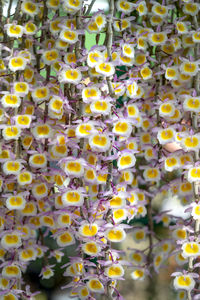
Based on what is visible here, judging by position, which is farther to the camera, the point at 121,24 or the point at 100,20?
the point at 121,24

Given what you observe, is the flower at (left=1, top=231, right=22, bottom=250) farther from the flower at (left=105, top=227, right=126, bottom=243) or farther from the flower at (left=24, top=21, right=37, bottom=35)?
the flower at (left=24, top=21, right=37, bottom=35)

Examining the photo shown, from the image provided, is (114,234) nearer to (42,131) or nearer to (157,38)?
(42,131)

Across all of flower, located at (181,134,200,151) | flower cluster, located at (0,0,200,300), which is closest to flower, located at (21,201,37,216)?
flower cluster, located at (0,0,200,300)

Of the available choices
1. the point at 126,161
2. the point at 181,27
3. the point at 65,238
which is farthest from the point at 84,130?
the point at 181,27

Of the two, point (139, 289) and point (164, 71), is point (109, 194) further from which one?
point (139, 289)

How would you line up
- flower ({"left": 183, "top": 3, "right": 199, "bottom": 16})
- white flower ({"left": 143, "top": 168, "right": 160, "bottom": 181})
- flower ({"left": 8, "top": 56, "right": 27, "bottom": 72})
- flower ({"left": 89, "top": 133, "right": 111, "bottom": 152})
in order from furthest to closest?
white flower ({"left": 143, "top": 168, "right": 160, "bottom": 181}), flower ({"left": 183, "top": 3, "right": 199, "bottom": 16}), flower ({"left": 8, "top": 56, "right": 27, "bottom": 72}), flower ({"left": 89, "top": 133, "right": 111, "bottom": 152})

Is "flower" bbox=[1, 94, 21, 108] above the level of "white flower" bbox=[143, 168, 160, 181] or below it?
above
